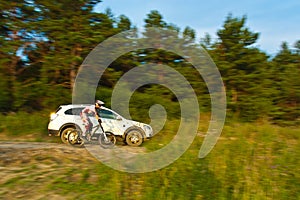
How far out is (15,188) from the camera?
209 inches

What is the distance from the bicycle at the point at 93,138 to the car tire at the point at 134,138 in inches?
21.4

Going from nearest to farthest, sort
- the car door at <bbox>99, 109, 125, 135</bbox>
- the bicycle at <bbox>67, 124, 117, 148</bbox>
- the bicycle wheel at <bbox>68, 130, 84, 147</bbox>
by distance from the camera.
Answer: the bicycle at <bbox>67, 124, 117, 148</bbox> → the bicycle wheel at <bbox>68, 130, 84, 147</bbox> → the car door at <bbox>99, 109, 125, 135</bbox>

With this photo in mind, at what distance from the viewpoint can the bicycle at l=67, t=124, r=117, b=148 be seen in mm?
10930

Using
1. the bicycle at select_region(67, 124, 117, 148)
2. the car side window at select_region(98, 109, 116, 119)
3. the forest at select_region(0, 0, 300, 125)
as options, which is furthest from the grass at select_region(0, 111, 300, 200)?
the forest at select_region(0, 0, 300, 125)

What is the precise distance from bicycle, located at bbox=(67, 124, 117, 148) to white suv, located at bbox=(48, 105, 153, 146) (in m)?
0.16

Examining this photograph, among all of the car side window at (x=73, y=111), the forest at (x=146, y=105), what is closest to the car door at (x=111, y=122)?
the car side window at (x=73, y=111)

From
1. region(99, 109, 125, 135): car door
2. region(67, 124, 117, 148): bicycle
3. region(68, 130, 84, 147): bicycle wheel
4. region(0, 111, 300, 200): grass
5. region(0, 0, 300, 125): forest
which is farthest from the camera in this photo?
region(0, 0, 300, 125): forest

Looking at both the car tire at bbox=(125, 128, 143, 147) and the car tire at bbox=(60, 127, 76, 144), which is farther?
the car tire at bbox=(125, 128, 143, 147)

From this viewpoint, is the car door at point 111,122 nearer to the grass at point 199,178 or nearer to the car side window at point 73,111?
the car side window at point 73,111

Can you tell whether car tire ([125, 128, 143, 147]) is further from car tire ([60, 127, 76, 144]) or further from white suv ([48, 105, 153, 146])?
car tire ([60, 127, 76, 144])

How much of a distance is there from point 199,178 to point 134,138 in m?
6.65

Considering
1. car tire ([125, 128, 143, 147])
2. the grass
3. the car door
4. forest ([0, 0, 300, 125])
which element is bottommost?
the grass

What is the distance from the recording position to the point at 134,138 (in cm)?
1169

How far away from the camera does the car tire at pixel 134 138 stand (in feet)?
38.1
